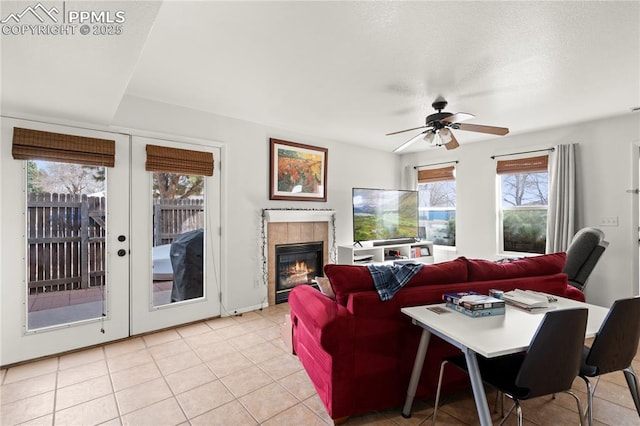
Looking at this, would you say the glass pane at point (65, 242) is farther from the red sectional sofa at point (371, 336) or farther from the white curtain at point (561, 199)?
the white curtain at point (561, 199)

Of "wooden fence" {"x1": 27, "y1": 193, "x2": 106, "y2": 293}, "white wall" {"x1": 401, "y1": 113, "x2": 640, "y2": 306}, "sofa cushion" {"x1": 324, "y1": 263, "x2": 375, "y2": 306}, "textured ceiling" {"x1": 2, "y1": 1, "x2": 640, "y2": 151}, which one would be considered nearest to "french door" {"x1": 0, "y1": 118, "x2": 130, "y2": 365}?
"wooden fence" {"x1": 27, "y1": 193, "x2": 106, "y2": 293}

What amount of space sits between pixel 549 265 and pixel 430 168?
3.59 meters

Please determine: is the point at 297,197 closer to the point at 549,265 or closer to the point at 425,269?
the point at 425,269

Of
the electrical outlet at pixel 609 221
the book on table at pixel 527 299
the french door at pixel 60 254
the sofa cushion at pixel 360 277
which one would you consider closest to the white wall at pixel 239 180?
the french door at pixel 60 254

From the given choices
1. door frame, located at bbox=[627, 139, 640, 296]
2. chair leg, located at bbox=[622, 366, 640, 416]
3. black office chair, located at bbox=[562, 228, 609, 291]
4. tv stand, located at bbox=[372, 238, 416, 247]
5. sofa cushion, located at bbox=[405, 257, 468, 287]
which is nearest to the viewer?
chair leg, located at bbox=[622, 366, 640, 416]

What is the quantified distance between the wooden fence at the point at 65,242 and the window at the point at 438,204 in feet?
16.6

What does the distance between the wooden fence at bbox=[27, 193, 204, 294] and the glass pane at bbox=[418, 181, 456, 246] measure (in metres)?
5.11

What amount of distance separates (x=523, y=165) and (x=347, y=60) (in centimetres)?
352

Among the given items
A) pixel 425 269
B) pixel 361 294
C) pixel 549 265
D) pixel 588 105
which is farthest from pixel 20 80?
pixel 588 105

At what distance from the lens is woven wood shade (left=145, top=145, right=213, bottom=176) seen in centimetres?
321

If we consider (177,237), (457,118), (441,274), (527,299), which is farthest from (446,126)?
(177,237)

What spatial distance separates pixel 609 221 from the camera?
12.4 ft

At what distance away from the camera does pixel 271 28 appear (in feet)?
6.51

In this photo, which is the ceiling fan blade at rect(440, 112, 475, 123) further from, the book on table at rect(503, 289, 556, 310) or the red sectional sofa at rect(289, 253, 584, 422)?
the book on table at rect(503, 289, 556, 310)
